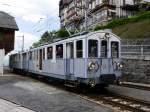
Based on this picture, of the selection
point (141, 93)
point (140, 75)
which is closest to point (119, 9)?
point (140, 75)

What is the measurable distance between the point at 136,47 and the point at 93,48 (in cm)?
918

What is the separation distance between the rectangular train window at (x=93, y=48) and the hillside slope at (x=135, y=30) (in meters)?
14.3

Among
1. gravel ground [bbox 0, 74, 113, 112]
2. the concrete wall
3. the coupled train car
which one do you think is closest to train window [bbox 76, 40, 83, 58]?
the coupled train car

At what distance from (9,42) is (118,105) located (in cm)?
3011

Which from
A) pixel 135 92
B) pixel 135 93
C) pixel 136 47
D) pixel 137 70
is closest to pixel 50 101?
pixel 135 93

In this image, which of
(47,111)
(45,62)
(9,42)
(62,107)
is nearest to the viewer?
(47,111)

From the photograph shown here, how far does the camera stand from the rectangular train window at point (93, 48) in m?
16.9

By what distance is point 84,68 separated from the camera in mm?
16500

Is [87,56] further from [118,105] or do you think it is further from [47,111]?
[47,111]

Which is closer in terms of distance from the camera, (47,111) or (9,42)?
(47,111)

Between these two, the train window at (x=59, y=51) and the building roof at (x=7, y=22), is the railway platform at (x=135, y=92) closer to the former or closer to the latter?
the train window at (x=59, y=51)

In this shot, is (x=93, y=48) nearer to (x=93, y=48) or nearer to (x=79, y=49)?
(x=93, y=48)

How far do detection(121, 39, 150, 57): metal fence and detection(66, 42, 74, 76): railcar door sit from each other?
7371 millimetres

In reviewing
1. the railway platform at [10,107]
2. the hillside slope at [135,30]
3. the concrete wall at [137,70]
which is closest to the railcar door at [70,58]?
the railway platform at [10,107]
